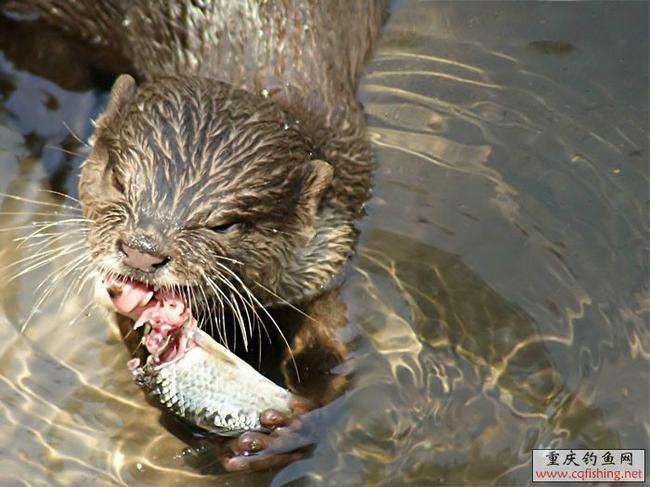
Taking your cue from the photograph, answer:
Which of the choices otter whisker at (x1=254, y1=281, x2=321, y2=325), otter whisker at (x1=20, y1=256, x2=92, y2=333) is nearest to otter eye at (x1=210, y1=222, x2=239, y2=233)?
otter whisker at (x1=254, y1=281, x2=321, y2=325)

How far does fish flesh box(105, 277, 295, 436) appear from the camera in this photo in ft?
11.3

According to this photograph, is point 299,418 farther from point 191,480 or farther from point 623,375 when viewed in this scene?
point 623,375

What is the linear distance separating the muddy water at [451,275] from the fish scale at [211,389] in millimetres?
202

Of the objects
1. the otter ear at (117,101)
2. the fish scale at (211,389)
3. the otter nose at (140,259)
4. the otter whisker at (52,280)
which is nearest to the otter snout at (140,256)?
the otter nose at (140,259)

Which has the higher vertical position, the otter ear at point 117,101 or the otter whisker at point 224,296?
the otter ear at point 117,101

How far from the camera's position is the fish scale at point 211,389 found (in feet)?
11.3

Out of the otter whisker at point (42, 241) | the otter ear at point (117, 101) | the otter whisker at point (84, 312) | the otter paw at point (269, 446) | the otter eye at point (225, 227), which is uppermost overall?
the otter ear at point (117, 101)

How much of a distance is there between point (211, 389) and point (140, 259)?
18.6 inches

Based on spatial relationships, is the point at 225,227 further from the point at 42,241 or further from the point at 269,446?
the point at 42,241

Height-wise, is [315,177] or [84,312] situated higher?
[315,177]

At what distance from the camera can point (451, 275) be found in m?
4.19

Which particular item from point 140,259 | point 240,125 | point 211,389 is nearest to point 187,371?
point 211,389

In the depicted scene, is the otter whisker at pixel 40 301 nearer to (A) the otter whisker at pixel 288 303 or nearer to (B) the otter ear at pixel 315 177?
(A) the otter whisker at pixel 288 303

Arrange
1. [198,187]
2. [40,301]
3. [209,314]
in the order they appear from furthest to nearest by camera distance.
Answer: [40,301] < [209,314] < [198,187]
